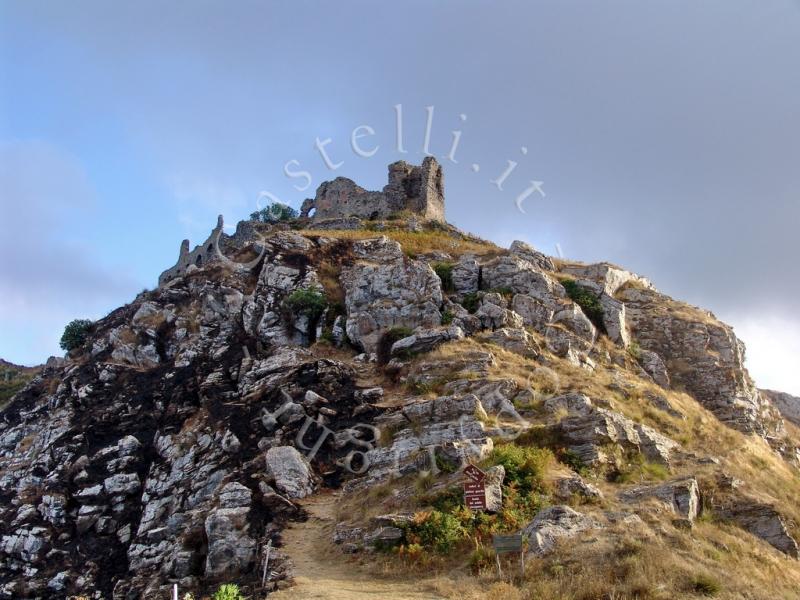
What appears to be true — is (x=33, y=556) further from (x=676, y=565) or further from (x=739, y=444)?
(x=739, y=444)

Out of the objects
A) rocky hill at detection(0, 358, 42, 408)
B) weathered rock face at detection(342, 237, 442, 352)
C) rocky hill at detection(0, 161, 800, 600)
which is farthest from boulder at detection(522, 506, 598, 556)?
rocky hill at detection(0, 358, 42, 408)

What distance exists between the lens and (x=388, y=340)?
76.5ft

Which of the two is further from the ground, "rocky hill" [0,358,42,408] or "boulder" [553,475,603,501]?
"rocky hill" [0,358,42,408]

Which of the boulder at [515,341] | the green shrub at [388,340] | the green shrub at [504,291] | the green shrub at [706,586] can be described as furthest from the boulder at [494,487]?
the green shrub at [504,291]

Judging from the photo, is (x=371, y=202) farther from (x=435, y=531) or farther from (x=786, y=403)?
(x=435, y=531)

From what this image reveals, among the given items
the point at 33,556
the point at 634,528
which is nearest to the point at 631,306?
the point at 634,528

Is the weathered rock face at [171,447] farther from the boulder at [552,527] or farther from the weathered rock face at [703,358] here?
the weathered rock face at [703,358]

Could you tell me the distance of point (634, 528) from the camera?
40.4 feet

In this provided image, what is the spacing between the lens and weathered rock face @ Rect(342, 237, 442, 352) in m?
24.3

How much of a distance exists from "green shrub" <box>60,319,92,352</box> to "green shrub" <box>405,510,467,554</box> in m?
26.8

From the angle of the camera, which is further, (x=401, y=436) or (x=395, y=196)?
(x=395, y=196)

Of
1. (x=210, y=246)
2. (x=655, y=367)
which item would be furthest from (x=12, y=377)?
(x=655, y=367)

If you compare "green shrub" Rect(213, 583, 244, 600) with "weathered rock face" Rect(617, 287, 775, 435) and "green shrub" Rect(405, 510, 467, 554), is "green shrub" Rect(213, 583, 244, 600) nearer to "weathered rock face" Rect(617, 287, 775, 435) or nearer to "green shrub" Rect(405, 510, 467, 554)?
"green shrub" Rect(405, 510, 467, 554)

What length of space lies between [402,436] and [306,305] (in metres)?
9.62
